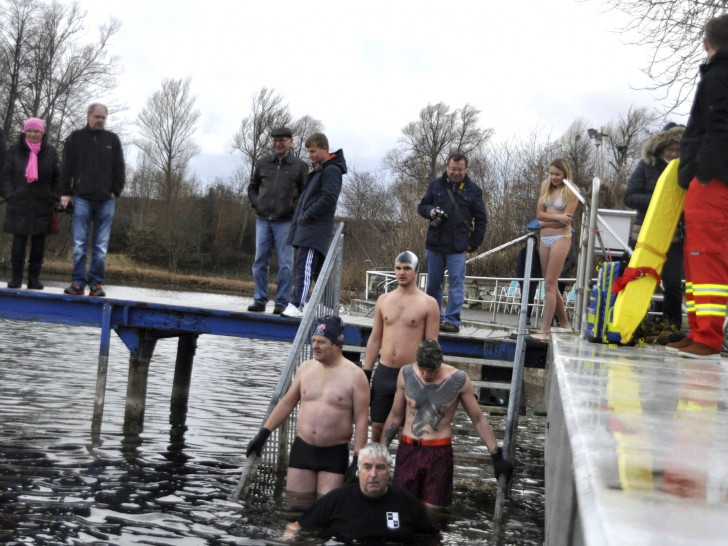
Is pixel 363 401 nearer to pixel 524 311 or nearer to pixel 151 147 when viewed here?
pixel 524 311

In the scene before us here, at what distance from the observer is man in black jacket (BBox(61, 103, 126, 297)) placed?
36.3ft

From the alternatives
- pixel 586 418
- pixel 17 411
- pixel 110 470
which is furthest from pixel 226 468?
pixel 586 418

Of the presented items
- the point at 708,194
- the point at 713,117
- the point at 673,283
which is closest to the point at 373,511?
the point at 708,194

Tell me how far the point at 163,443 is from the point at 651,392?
8.63 m

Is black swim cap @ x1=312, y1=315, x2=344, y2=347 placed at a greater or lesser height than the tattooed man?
greater

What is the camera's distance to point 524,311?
8.21 metres

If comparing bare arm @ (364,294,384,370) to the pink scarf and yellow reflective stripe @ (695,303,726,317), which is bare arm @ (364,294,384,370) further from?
the pink scarf

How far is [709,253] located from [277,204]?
18.8 ft

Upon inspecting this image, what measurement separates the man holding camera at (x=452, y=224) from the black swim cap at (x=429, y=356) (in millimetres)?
2611

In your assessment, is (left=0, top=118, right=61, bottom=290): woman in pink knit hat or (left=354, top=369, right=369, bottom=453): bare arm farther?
(left=0, top=118, right=61, bottom=290): woman in pink knit hat

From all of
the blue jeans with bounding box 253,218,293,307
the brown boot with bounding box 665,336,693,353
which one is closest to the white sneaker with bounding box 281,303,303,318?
the blue jeans with bounding box 253,218,293,307

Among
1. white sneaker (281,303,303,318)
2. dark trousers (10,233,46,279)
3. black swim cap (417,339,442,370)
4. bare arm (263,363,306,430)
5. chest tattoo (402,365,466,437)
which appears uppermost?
dark trousers (10,233,46,279)

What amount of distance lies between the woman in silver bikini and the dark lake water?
171cm

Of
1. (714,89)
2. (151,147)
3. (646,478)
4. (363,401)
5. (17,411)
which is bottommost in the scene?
(17,411)
